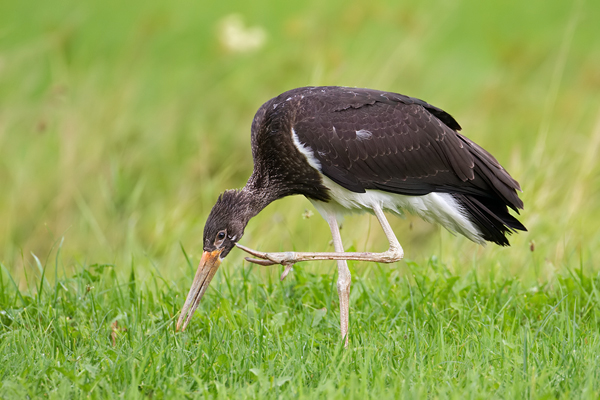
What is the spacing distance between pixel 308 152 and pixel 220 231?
29.7 inches

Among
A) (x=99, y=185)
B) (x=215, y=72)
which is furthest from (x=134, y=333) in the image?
(x=215, y=72)

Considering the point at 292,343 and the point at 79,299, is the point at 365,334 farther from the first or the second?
the point at 79,299

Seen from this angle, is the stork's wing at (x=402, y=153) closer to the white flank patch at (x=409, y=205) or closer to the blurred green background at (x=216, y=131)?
the white flank patch at (x=409, y=205)

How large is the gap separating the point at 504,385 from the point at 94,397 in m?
1.83

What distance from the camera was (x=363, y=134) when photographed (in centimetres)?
502

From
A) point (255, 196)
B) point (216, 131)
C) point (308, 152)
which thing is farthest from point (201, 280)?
point (216, 131)

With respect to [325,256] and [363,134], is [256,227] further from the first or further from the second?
[325,256]

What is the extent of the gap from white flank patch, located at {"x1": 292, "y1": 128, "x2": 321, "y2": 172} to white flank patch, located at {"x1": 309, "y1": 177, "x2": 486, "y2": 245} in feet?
0.35

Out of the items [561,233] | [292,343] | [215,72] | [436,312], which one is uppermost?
[215,72]

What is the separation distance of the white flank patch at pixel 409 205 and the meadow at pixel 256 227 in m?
0.30

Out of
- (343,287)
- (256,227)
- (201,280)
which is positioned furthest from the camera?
(256,227)

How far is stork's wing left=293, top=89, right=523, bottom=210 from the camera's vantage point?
4.98 m

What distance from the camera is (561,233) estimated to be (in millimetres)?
6473

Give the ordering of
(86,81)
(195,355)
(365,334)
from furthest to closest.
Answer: (86,81), (365,334), (195,355)
